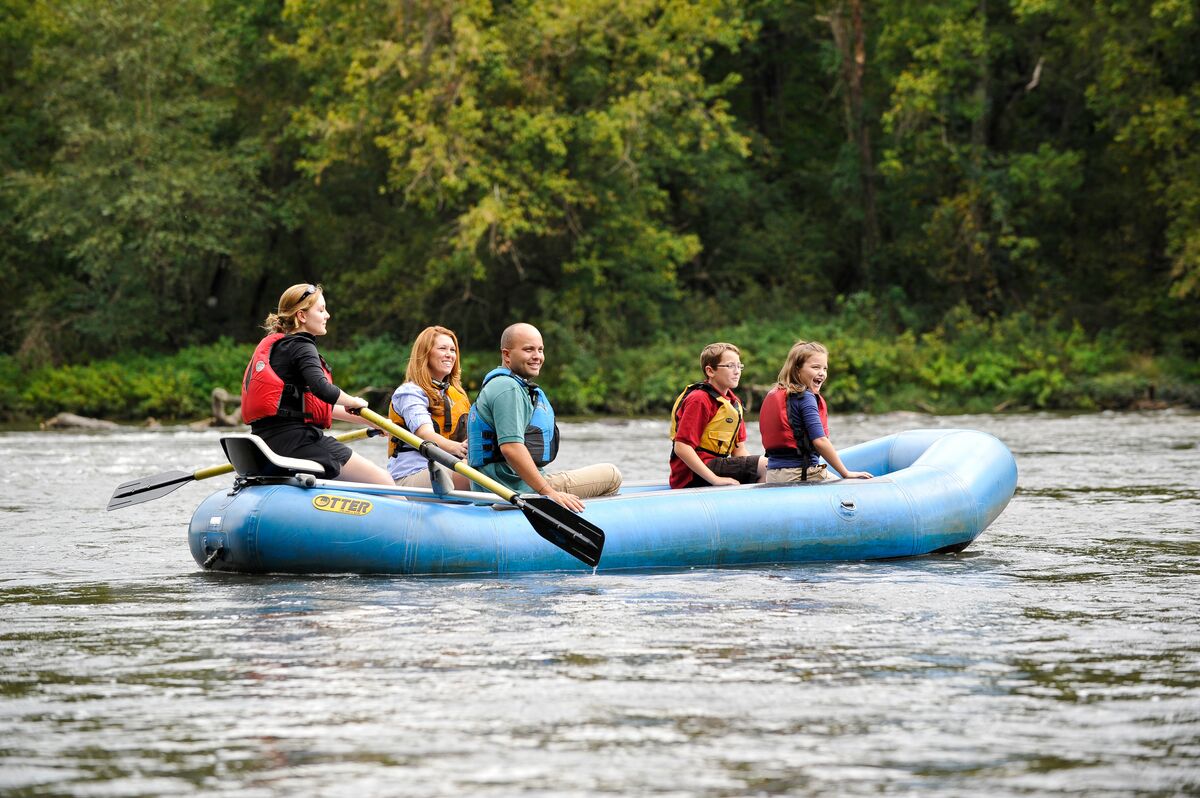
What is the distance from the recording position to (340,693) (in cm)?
459

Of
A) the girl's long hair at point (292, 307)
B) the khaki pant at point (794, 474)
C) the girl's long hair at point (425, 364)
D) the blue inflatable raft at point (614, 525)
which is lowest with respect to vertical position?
the blue inflatable raft at point (614, 525)

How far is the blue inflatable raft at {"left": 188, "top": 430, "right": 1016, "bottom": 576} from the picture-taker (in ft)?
22.8

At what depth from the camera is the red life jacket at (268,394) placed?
23.4 ft

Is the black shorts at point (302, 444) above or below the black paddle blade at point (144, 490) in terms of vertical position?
above

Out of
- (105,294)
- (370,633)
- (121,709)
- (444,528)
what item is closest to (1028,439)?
(444,528)

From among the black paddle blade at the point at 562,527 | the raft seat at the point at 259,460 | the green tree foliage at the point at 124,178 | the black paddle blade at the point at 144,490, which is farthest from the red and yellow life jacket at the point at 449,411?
the green tree foliage at the point at 124,178

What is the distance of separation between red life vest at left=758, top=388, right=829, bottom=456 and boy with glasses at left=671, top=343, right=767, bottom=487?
140 mm

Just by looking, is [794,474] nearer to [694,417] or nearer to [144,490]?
[694,417]

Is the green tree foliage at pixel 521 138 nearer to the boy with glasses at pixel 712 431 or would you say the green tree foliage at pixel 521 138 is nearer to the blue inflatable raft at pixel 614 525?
the boy with glasses at pixel 712 431

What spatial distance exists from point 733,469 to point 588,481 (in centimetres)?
90

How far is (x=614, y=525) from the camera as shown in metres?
7.19

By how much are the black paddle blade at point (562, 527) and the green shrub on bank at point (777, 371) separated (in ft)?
53.2

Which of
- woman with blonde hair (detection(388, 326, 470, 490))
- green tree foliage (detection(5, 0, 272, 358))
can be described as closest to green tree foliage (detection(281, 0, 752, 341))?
green tree foliage (detection(5, 0, 272, 358))

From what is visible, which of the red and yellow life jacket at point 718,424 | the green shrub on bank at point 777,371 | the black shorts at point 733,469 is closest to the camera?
the red and yellow life jacket at point 718,424
